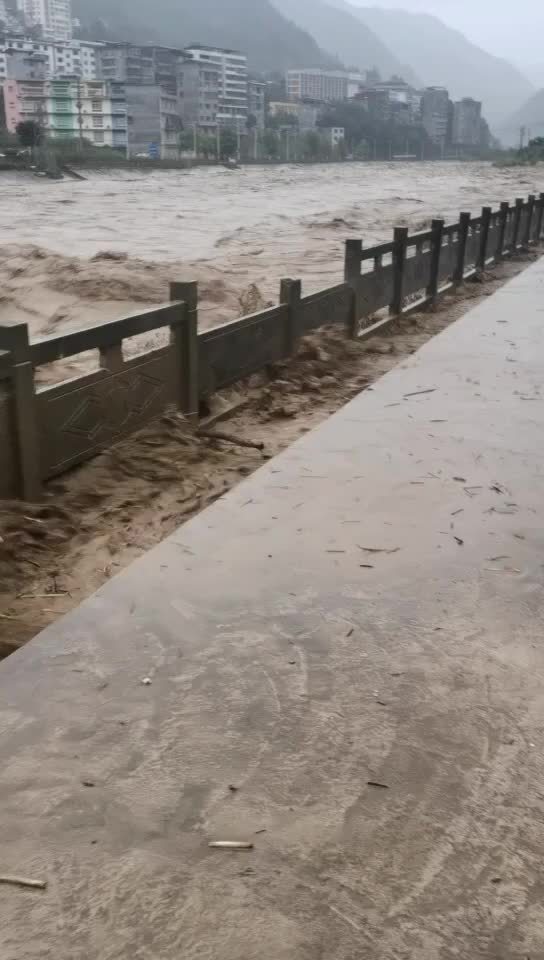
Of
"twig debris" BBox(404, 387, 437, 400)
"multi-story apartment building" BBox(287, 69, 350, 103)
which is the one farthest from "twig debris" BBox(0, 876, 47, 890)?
"multi-story apartment building" BBox(287, 69, 350, 103)

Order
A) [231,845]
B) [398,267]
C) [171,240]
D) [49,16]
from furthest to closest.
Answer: [49,16] < [171,240] < [398,267] < [231,845]

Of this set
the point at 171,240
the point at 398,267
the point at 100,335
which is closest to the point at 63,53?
the point at 171,240

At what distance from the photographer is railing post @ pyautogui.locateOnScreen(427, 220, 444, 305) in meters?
10.5

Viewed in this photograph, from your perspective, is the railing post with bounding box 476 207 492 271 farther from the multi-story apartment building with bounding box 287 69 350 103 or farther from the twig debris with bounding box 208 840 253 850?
the multi-story apartment building with bounding box 287 69 350 103

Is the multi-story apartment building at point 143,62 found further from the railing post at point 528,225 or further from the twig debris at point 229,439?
the twig debris at point 229,439

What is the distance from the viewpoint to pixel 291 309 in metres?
6.87

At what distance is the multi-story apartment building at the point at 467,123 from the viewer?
182 meters

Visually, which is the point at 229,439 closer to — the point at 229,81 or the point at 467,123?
the point at 229,81

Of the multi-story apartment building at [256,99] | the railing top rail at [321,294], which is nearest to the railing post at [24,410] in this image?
Result: the railing top rail at [321,294]

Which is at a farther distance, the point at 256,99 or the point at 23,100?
the point at 256,99

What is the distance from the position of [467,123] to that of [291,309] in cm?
19782

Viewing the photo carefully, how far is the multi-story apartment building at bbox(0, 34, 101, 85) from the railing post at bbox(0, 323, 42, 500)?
128448mm

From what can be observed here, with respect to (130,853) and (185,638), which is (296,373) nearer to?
(185,638)

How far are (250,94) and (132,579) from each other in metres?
152
